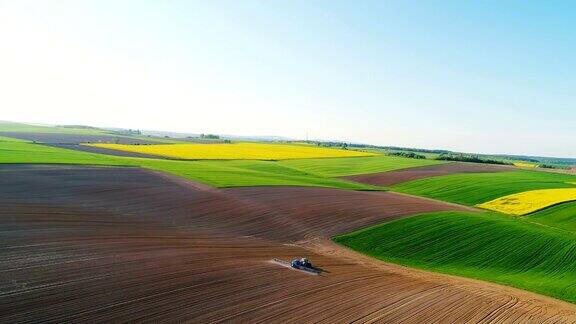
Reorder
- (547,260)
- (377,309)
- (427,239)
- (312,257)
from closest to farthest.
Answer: (377,309), (312,257), (547,260), (427,239)

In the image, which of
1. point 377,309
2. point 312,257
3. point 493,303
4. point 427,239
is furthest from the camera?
point 427,239

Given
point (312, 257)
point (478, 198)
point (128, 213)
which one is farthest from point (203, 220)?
point (478, 198)

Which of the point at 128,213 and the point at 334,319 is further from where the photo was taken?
the point at 128,213

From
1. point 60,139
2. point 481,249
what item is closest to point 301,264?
point 481,249

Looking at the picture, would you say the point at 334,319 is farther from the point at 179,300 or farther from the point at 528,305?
the point at 528,305

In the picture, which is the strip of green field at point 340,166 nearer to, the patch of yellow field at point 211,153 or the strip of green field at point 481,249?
the patch of yellow field at point 211,153

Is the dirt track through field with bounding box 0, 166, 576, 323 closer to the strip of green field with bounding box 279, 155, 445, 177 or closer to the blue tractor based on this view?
the blue tractor

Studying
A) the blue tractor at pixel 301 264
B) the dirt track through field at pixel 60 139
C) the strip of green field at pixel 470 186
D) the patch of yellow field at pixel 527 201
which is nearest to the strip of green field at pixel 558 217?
the patch of yellow field at pixel 527 201
